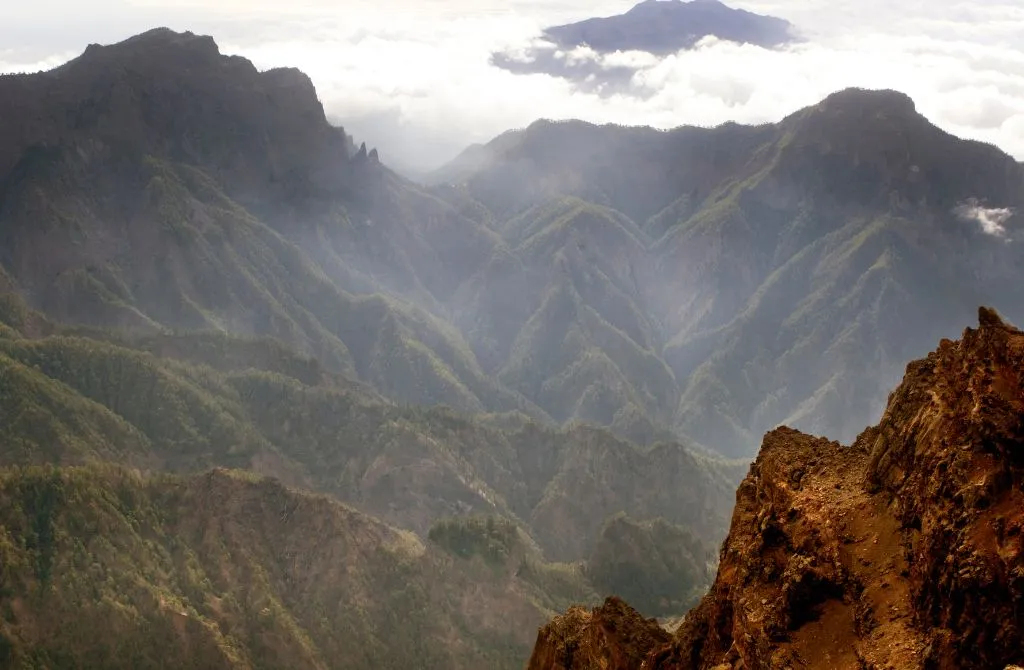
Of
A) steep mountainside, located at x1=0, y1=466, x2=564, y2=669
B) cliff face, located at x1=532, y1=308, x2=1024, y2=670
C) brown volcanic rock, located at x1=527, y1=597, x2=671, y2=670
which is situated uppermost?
cliff face, located at x1=532, y1=308, x2=1024, y2=670

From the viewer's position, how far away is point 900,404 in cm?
5003

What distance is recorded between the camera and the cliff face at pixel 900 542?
34.9 m

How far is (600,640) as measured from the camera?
63875 mm

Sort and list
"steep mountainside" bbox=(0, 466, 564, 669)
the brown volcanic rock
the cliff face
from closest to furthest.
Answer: the cliff face < the brown volcanic rock < "steep mountainside" bbox=(0, 466, 564, 669)

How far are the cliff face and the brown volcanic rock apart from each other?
24.5ft

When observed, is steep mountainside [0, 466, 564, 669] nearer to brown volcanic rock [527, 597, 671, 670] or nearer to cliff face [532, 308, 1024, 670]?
brown volcanic rock [527, 597, 671, 670]

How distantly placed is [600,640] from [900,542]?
89.0 ft

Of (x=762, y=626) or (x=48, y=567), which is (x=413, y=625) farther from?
(x=762, y=626)

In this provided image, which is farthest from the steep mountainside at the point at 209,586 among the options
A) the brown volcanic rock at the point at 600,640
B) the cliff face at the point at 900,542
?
the cliff face at the point at 900,542

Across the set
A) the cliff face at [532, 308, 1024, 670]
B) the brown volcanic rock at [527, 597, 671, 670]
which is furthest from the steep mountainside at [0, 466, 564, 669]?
the cliff face at [532, 308, 1024, 670]

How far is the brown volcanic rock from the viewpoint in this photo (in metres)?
62.2

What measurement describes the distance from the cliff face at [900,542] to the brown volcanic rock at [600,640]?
7463 mm

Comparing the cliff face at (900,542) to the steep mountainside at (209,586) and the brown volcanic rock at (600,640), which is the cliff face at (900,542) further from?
the steep mountainside at (209,586)

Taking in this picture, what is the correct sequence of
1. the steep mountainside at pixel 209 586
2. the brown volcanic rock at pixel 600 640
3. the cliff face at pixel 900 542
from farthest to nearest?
the steep mountainside at pixel 209 586
the brown volcanic rock at pixel 600 640
the cliff face at pixel 900 542
